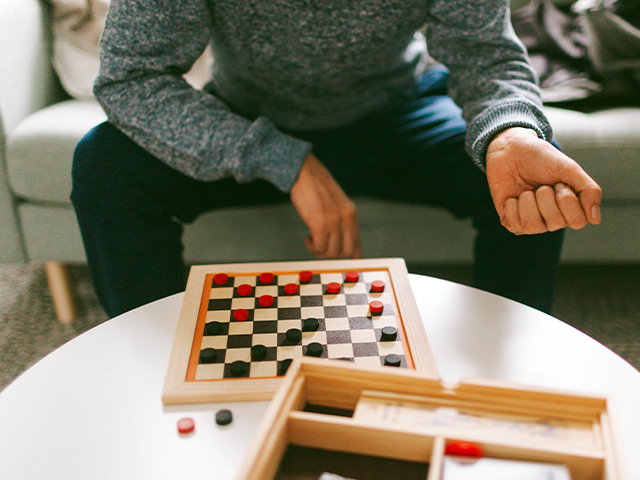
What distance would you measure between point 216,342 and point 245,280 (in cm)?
14

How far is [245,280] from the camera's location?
77 centimetres

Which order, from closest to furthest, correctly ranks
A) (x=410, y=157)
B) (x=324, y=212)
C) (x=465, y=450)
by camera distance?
1. (x=465, y=450)
2. (x=324, y=212)
3. (x=410, y=157)

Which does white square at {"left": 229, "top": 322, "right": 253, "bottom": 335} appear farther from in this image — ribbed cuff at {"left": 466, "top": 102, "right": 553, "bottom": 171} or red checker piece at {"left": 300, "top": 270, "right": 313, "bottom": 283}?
ribbed cuff at {"left": 466, "top": 102, "right": 553, "bottom": 171}

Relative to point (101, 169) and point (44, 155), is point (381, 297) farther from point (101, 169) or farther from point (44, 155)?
point (44, 155)

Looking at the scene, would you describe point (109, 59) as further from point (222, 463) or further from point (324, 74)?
point (222, 463)

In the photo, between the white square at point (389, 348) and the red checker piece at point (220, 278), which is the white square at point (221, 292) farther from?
the white square at point (389, 348)

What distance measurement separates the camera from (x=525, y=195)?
719mm

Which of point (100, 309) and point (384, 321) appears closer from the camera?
point (384, 321)

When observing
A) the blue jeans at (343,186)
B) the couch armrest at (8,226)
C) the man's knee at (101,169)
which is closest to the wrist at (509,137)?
the blue jeans at (343,186)

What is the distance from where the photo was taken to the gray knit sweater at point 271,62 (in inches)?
34.7

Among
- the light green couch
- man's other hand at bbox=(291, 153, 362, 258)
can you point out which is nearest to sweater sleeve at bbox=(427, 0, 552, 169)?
man's other hand at bbox=(291, 153, 362, 258)

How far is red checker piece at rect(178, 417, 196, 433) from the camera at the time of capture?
53 cm

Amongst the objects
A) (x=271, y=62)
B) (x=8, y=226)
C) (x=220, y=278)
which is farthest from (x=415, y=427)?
(x=8, y=226)

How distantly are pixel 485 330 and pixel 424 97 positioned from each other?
0.72m
